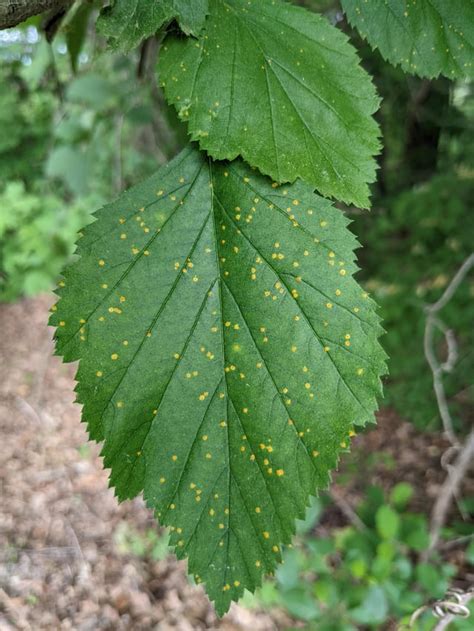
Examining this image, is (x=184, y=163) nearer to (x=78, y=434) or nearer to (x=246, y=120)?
(x=246, y=120)

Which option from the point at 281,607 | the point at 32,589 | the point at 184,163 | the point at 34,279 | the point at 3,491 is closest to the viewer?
the point at 184,163

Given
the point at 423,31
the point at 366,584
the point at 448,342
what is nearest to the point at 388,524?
the point at 366,584

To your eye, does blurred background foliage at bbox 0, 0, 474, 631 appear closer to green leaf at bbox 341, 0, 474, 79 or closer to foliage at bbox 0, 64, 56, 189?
foliage at bbox 0, 64, 56, 189

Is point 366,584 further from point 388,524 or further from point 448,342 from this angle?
point 448,342

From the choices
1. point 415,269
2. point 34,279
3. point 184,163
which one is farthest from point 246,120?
point 34,279

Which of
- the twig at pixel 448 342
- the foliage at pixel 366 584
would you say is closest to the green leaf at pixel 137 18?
the twig at pixel 448 342
